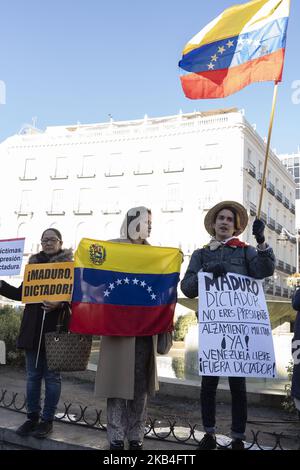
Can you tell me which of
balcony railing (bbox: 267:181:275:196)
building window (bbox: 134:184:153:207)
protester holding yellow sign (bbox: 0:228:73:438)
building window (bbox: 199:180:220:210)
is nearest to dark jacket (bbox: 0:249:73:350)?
protester holding yellow sign (bbox: 0:228:73:438)

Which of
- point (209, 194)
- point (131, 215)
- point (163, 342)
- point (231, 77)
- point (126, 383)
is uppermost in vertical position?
point (209, 194)

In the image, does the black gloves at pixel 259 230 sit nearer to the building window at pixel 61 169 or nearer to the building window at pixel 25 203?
the building window at pixel 61 169

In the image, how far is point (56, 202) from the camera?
1686 inches

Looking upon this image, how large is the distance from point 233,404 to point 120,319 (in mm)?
1050

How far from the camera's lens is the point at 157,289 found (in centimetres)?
384

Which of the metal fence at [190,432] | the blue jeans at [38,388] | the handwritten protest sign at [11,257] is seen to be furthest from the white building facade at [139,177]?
the blue jeans at [38,388]

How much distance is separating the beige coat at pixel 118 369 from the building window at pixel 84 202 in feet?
125

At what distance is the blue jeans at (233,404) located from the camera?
3.31m

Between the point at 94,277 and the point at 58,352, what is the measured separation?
66 centimetres

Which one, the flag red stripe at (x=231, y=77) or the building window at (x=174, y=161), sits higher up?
the building window at (x=174, y=161)

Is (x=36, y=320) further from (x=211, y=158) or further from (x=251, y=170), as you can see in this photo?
(x=251, y=170)

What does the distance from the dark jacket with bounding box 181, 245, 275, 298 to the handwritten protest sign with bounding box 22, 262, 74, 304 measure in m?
1.01

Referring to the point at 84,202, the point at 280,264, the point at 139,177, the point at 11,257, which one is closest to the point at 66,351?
the point at 11,257
